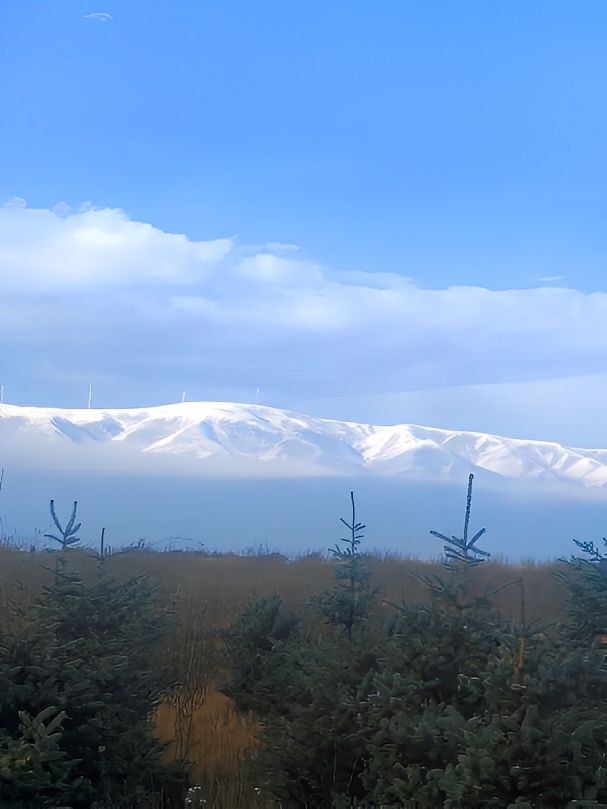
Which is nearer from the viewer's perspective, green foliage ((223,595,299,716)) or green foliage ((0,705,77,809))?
green foliage ((0,705,77,809))

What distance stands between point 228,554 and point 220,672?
79.3 feet

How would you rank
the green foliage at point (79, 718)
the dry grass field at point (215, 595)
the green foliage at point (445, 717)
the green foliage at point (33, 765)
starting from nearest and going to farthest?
the green foliage at point (445, 717)
the green foliage at point (33, 765)
the green foliage at point (79, 718)
the dry grass field at point (215, 595)

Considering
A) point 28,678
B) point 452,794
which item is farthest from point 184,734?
point 452,794

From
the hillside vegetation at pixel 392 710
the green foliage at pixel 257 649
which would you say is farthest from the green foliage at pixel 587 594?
the green foliage at pixel 257 649

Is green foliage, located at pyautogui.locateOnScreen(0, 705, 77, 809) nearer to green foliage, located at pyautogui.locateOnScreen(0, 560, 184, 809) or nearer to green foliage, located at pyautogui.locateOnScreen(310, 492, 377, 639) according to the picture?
green foliage, located at pyautogui.locateOnScreen(0, 560, 184, 809)

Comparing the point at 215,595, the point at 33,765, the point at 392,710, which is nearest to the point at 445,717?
the point at 392,710

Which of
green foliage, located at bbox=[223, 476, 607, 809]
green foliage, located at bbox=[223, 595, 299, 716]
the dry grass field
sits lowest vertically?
the dry grass field

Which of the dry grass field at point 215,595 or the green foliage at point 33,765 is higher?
the green foliage at point 33,765

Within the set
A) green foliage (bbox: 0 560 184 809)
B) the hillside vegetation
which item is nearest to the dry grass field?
the hillside vegetation

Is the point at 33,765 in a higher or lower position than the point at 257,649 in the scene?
higher

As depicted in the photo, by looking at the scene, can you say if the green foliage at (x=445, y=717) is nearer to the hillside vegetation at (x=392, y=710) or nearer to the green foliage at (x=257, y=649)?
the hillside vegetation at (x=392, y=710)

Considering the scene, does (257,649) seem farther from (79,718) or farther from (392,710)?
(392,710)

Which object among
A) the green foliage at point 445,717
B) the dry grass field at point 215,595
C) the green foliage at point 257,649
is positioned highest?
the green foliage at point 445,717

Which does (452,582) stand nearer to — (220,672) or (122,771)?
(122,771)
